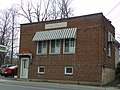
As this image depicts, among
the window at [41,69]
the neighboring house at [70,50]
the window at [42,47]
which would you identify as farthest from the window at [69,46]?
the window at [41,69]

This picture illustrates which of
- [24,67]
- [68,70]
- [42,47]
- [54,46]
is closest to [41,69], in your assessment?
[42,47]

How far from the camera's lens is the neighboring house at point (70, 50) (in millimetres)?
25047

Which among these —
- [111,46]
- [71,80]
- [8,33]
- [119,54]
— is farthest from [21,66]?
[8,33]

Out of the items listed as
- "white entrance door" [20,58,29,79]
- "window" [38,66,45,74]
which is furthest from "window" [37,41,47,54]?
"white entrance door" [20,58,29,79]

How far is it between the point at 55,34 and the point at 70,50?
98.4 inches

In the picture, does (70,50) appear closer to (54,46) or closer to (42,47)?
(54,46)

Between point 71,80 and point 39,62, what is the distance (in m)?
4.87

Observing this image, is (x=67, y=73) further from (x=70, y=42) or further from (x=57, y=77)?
(x=70, y=42)

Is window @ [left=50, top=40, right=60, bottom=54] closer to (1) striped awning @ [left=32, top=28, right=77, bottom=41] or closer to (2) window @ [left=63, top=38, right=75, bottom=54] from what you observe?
(1) striped awning @ [left=32, top=28, right=77, bottom=41]

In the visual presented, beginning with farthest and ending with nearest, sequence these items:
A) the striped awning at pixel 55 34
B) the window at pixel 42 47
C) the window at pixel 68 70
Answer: the window at pixel 42 47
the window at pixel 68 70
the striped awning at pixel 55 34

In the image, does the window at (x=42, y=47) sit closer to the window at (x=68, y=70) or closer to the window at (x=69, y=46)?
the window at (x=69, y=46)

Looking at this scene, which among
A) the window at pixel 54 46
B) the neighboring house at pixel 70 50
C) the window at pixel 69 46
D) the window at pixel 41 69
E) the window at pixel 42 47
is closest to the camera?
the neighboring house at pixel 70 50

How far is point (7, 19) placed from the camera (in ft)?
196

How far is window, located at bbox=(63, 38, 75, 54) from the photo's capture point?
26734 millimetres
